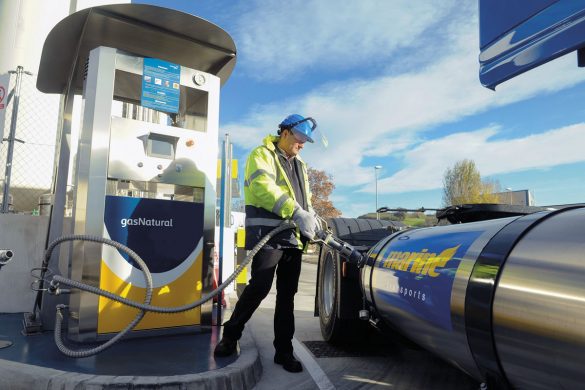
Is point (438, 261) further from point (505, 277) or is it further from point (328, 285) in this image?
point (328, 285)

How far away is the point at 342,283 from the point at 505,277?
2245 millimetres

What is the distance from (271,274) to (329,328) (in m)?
1.21

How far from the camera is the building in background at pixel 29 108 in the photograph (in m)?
6.49

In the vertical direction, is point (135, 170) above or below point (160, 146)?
below

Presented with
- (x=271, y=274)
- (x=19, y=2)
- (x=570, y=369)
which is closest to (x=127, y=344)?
(x=271, y=274)

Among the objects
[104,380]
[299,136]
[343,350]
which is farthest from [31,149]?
→ [343,350]

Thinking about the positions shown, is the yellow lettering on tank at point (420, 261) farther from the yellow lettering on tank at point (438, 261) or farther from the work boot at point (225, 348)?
the work boot at point (225, 348)

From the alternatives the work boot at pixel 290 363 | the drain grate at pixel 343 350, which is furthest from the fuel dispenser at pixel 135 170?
the drain grate at pixel 343 350

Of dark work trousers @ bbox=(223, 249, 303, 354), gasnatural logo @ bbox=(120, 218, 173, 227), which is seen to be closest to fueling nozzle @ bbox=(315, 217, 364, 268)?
dark work trousers @ bbox=(223, 249, 303, 354)

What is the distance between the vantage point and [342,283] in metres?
3.95

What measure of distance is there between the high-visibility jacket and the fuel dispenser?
855 millimetres

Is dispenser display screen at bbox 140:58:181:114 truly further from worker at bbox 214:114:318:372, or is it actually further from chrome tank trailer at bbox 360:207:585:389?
chrome tank trailer at bbox 360:207:585:389

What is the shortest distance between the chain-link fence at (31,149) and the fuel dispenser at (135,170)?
7.85 ft

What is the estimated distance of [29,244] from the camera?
15.9ft
